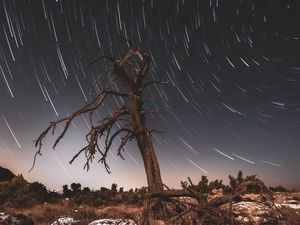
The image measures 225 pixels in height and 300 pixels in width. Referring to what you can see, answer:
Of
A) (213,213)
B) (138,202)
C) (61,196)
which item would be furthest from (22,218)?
(61,196)

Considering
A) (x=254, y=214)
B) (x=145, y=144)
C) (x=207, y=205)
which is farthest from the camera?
(x=145, y=144)

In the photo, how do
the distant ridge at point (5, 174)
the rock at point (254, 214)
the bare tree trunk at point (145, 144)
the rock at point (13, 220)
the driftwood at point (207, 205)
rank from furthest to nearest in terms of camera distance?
Result: 1. the distant ridge at point (5, 174)
2. the rock at point (13, 220)
3. the bare tree trunk at point (145, 144)
4. the rock at point (254, 214)
5. the driftwood at point (207, 205)

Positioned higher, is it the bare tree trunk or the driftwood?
the bare tree trunk

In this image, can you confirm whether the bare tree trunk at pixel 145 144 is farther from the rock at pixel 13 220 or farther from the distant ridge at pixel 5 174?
the distant ridge at pixel 5 174

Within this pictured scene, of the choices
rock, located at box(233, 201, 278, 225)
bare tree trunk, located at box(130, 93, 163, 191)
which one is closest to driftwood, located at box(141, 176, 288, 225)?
rock, located at box(233, 201, 278, 225)

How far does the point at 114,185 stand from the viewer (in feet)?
76.2

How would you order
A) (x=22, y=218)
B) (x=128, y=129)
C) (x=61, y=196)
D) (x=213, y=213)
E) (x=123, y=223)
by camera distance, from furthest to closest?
1. (x=61, y=196)
2. (x=22, y=218)
3. (x=128, y=129)
4. (x=123, y=223)
5. (x=213, y=213)

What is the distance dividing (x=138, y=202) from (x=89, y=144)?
10.3 meters

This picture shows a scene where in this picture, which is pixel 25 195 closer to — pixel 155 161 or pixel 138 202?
pixel 138 202

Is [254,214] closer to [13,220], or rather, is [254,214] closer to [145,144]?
[145,144]

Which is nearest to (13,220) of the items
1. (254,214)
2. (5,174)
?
(254,214)

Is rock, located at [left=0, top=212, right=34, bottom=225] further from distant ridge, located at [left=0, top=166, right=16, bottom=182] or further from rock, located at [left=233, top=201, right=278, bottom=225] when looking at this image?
distant ridge, located at [left=0, top=166, right=16, bottom=182]

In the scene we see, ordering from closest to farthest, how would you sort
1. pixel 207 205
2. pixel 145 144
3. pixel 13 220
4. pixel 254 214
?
pixel 207 205 → pixel 254 214 → pixel 145 144 → pixel 13 220

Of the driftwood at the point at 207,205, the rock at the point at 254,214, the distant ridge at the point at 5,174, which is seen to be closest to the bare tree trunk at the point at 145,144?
the driftwood at the point at 207,205
